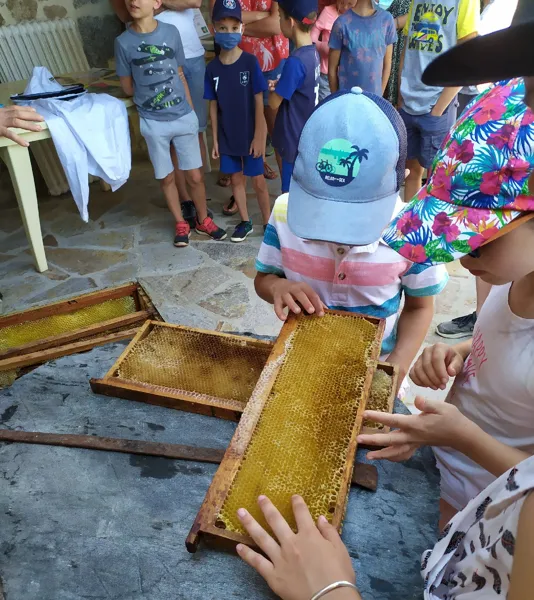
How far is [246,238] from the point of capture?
14.4 feet

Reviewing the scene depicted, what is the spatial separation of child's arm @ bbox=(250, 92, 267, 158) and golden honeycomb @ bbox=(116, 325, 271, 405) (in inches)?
109

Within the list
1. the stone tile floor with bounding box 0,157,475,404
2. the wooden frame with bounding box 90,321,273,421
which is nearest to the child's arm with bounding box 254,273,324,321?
the wooden frame with bounding box 90,321,273,421

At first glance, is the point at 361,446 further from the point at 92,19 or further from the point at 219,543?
the point at 92,19

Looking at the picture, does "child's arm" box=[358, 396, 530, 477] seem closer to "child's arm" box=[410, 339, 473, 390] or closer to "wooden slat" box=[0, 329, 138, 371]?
"child's arm" box=[410, 339, 473, 390]

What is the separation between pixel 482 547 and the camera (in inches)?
32.7

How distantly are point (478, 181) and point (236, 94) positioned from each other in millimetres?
3349

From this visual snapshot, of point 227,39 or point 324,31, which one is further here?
point 324,31

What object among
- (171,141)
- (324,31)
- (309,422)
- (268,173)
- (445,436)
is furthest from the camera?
(268,173)

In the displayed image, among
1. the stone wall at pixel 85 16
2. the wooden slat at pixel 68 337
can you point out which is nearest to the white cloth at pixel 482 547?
the wooden slat at pixel 68 337

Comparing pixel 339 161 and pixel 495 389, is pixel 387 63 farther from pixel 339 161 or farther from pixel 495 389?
pixel 495 389

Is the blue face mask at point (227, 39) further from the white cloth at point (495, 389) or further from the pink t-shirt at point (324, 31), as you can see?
the white cloth at point (495, 389)

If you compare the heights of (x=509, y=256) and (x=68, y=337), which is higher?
(x=509, y=256)

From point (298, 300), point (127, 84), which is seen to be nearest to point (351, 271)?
point (298, 300)

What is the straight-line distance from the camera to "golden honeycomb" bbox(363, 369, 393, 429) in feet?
4.42
